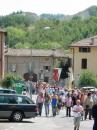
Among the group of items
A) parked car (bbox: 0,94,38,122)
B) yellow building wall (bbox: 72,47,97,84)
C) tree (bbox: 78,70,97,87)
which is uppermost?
parked car (bbox: 0,94,38,122)

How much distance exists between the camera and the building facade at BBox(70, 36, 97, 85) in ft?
337

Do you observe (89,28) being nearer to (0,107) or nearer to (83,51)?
(83,51)

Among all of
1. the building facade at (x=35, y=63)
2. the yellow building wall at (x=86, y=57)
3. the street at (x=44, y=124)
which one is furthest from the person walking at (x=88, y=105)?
the building facade at (x=35, y=63)

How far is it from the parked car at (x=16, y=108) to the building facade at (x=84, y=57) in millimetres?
67011

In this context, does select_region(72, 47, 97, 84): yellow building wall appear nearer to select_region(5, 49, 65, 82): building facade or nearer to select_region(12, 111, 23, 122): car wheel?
select_region(5, 49, 65, 82): building facade

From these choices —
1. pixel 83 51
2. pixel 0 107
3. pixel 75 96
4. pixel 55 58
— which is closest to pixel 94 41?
pixel 83 51

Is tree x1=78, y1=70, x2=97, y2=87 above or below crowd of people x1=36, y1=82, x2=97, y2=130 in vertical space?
below

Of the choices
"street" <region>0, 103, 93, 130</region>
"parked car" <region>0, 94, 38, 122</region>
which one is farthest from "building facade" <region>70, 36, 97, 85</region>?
"parked car" <region>0, 94, 38, 122</region>

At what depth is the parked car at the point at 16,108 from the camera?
114ft

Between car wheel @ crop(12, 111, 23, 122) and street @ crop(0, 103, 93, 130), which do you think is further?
car wheel @ crop(12, 111, 23, 122)

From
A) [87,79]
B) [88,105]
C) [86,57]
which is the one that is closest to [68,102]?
[88,105]

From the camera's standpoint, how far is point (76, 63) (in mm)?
102688

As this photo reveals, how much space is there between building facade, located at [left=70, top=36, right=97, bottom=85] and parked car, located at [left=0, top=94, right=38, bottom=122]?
220 feet

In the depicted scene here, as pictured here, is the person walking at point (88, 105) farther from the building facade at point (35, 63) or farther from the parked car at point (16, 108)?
the building facade at point (35, 63)
